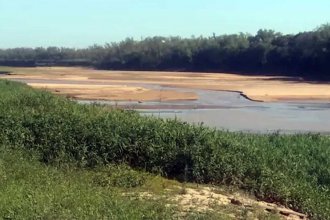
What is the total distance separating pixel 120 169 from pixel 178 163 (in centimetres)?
113

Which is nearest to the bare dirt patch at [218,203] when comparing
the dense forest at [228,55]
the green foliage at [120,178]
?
the green foliage at [120,178]

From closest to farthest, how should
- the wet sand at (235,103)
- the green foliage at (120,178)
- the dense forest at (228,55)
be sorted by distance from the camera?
the green foliage at (120,178) → the wet sand at (235,103) → the dense forest at (228,55)

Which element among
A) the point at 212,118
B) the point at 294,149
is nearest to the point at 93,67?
the point at 212,118

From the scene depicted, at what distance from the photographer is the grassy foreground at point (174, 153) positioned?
1245 cm

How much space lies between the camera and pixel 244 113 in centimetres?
3122

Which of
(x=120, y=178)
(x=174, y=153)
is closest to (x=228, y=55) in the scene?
(x=174, y=153)

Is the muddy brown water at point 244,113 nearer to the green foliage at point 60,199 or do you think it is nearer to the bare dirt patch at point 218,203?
the bare dirt patch at point 218,203

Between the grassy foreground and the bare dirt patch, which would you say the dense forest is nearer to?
the grassy foreground

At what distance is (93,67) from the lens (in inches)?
4001

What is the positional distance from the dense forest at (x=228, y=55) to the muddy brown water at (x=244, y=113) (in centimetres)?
2187

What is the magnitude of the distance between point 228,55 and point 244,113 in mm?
48170

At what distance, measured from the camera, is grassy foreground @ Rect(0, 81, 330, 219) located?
40.9 ft

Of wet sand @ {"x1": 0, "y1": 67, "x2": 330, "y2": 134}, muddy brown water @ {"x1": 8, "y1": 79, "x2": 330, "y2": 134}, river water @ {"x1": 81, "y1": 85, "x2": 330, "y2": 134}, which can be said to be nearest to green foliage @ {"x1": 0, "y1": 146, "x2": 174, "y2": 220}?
river water @ {"x1": 81, "y1": 85, "x2": 330, "y2": 134}

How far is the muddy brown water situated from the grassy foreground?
10109mm
